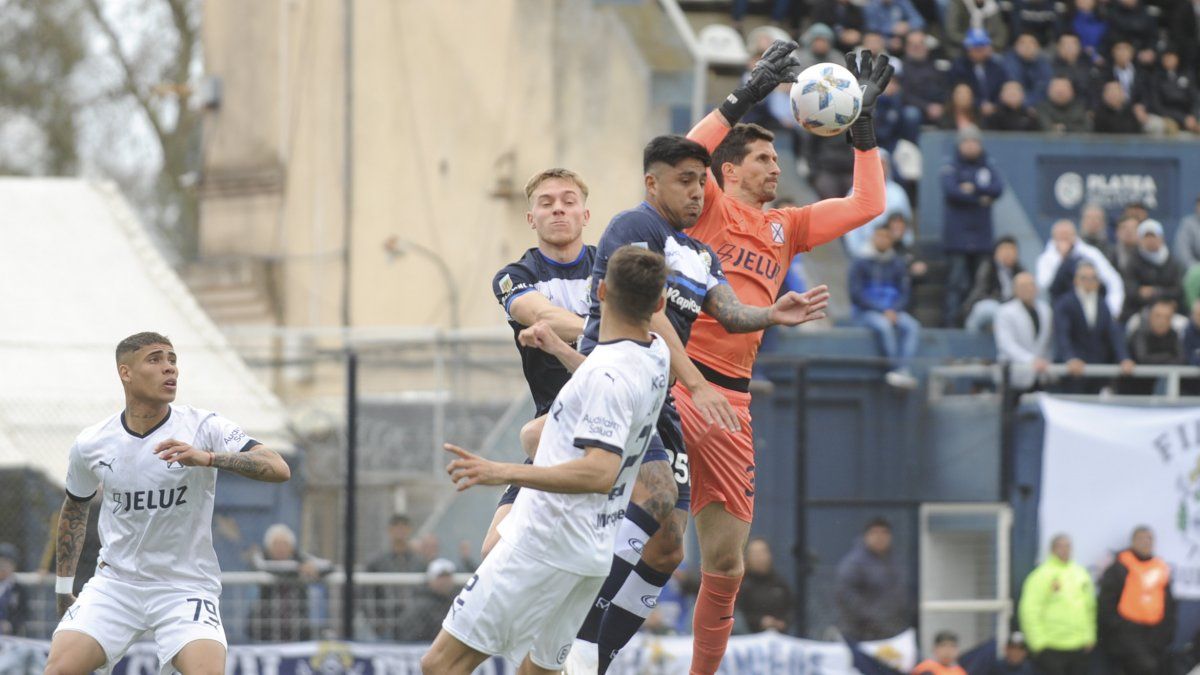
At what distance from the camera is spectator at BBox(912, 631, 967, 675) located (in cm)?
1591

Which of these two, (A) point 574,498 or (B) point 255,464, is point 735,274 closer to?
(A) point 574,498

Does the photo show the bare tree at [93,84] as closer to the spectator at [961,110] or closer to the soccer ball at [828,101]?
the spectator at [961,110]

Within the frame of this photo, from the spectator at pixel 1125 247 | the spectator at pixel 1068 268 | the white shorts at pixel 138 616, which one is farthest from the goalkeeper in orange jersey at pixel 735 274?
the spectator at pixel 1125 247

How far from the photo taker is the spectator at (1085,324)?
58.9 ft

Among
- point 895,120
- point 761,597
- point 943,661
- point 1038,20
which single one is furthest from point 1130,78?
point 761,597

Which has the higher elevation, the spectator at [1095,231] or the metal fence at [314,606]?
the spectator at [1095,231]

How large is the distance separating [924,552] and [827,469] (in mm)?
1109

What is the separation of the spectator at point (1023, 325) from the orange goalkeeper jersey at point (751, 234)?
8.30m

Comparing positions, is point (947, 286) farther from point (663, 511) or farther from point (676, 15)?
point (663, 511)

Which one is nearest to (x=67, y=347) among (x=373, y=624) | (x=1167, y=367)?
(x=373, y=624)

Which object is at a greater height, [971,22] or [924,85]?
[971,22]

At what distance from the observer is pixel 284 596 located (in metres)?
15.6

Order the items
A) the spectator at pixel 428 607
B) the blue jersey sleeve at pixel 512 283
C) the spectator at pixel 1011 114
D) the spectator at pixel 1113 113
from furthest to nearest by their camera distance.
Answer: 1. the spectator at pixel 1113 113
2. the spectator at pixel 1011 114
3. the spectator at pixel 428 607
4. the blue jersey sleeve at pixel 512 283

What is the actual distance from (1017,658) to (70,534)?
940 centimetres
